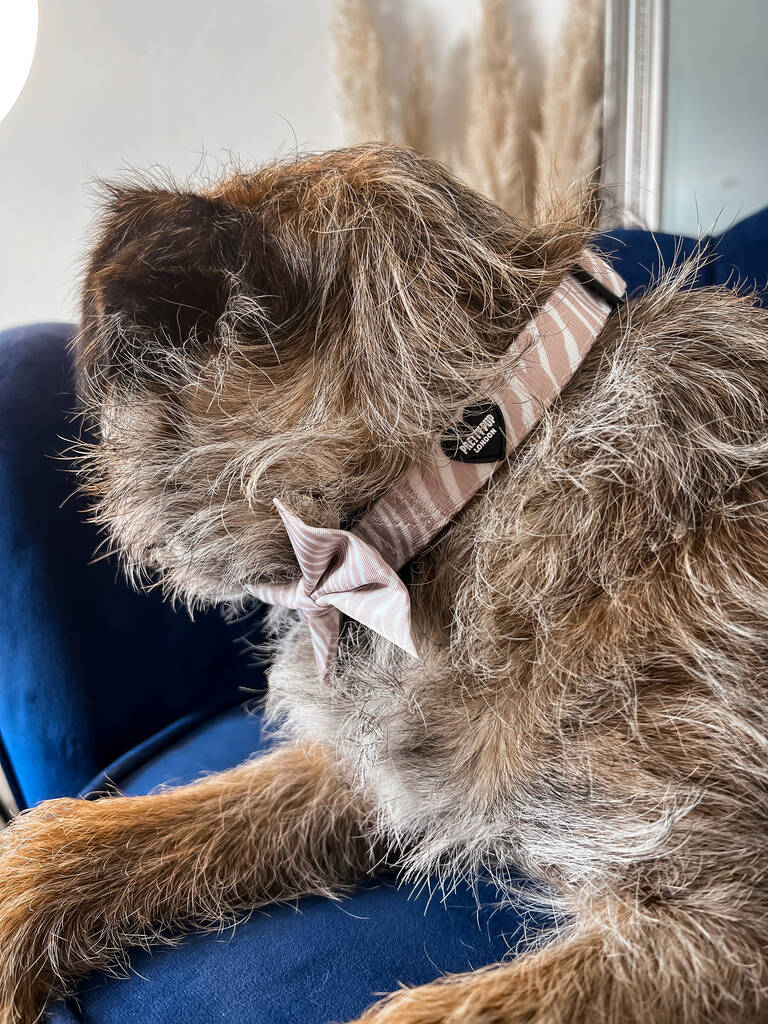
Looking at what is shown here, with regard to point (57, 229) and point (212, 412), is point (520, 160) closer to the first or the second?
point (57, 229)

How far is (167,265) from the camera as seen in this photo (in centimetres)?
61

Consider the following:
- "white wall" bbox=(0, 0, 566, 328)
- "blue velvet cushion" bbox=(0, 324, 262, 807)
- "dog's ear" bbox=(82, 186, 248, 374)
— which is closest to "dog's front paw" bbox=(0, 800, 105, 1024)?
"blue velvet cushion" bbox=(0, 324, 262, 807)

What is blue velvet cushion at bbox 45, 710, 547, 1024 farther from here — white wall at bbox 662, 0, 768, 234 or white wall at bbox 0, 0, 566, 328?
white wall at bbox 662, 0, 768, 234

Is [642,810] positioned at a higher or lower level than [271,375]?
lower

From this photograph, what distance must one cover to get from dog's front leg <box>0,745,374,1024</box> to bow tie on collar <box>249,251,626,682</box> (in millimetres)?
365

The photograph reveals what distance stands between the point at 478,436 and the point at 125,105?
1271 millimetres

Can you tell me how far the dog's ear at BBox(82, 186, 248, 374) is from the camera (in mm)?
608

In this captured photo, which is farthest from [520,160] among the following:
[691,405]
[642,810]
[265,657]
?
[642,810]

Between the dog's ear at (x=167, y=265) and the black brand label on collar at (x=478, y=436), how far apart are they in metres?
0.21

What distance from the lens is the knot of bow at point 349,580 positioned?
625 mm

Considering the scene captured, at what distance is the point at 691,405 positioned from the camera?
0.64 m

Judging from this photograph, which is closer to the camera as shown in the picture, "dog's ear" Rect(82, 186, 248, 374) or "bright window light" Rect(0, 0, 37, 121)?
"dog's ear" Rect(82, 186, 248, 374)

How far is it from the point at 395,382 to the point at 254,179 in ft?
0.76

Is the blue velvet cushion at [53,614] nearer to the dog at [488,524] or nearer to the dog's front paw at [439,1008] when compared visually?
the dog at [488,524]
